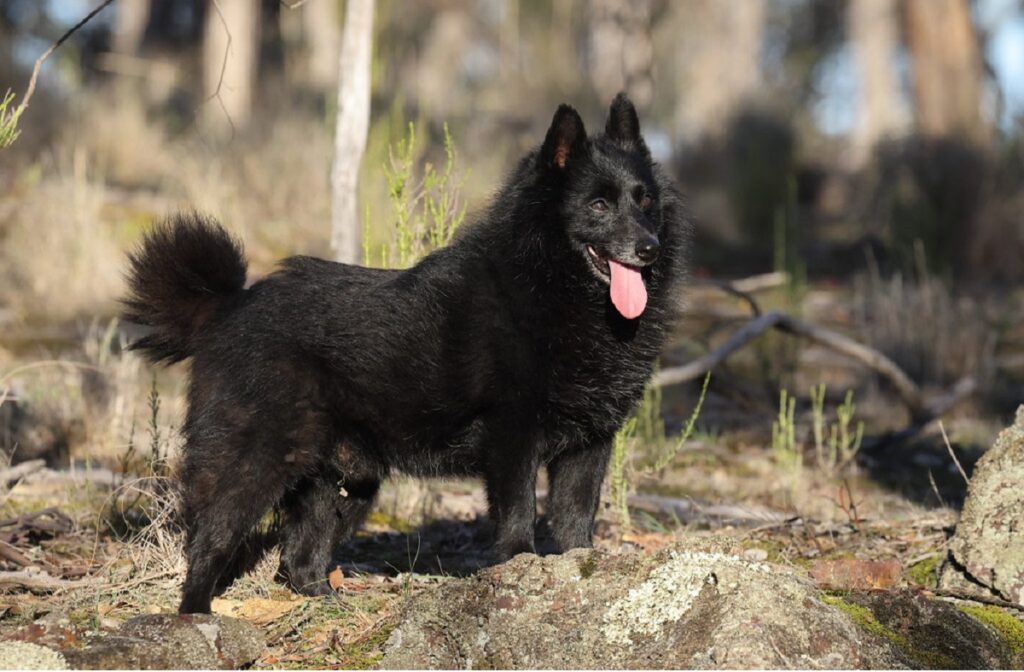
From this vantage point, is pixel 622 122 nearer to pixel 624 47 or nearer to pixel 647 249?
pixel 647 249

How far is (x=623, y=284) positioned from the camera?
4.68 meters

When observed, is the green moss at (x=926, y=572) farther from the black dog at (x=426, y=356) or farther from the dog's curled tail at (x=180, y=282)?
the dog's curled tail at (x=180, y=282)

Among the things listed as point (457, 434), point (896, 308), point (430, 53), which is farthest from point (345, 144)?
point (430, 53)

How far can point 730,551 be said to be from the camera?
13.7ft

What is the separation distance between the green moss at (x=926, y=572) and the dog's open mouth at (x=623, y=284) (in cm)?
165

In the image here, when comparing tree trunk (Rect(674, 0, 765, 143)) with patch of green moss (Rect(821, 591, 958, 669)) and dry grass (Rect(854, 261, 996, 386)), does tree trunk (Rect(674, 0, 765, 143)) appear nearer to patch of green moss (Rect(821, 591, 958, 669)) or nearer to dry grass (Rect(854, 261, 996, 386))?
dry grass (Rect(854, 261, 996, 386))

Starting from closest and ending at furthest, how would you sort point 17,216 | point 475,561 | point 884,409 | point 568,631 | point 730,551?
1. point 568,631
2. point 730,551
3. point 475,561
4. point 884,409
5. point 17,216

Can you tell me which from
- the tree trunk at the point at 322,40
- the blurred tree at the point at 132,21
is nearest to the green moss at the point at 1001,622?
the tree trunk at the point at 322,40

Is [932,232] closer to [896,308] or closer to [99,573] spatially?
[896,308]

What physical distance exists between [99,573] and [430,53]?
1195 inches

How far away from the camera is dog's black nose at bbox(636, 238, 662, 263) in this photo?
452 cm

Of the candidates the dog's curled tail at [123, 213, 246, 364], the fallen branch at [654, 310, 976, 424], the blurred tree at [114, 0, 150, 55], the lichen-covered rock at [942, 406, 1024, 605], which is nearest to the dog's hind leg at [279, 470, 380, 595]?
the dog's curled tail at [123, 213, 246, 364]

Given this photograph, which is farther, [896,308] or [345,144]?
[896,308]

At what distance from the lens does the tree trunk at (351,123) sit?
691 centimetres
